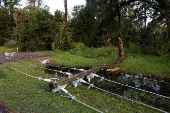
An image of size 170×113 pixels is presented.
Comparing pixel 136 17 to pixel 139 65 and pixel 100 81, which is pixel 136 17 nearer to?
pixel 139 65

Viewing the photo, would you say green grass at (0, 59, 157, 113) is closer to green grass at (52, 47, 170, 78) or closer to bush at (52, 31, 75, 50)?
green grass at (52, 47, 170, 78)

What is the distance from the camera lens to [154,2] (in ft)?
24.8

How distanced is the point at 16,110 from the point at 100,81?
164 inches

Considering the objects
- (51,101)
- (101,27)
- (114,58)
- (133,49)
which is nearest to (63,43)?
(101,27)

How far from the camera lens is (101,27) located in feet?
42.0

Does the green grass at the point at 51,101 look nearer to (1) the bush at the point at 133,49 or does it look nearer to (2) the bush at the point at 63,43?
(1) the bush at the point at 133,49

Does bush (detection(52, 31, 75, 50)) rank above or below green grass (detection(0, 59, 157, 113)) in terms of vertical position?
above

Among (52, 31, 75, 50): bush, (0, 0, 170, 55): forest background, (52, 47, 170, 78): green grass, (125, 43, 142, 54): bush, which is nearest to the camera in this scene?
(0, 0, 170, 55): forest background

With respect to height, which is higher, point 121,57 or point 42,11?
point 42,11

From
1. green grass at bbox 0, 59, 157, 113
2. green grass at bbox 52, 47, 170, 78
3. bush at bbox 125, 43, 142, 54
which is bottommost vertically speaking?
green grass at bbox 0, 59, 157, 113

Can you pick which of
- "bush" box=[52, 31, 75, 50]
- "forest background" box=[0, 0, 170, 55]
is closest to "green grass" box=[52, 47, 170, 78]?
"forest background" box=[0, 0, 170, 55]

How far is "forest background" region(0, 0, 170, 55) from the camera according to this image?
768 cm

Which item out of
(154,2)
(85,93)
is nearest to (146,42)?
(154,2)

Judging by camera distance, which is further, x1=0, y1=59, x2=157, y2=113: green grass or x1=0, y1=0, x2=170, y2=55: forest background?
x1=0, y1=0, x2=170, y2=55: forest background
